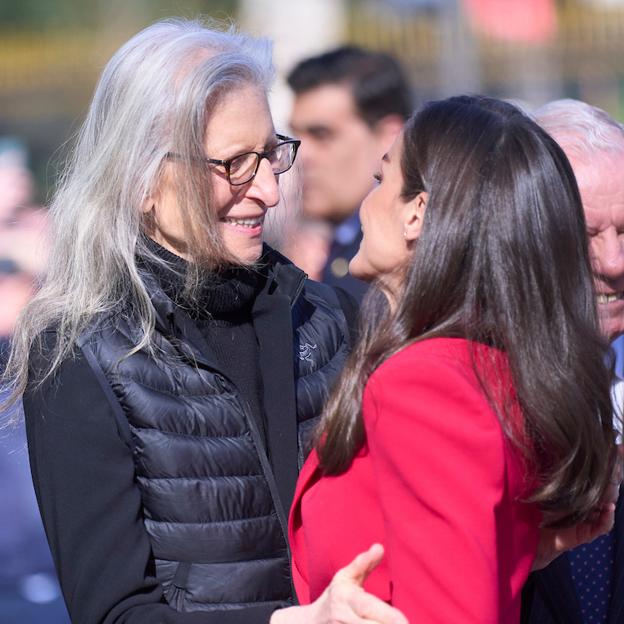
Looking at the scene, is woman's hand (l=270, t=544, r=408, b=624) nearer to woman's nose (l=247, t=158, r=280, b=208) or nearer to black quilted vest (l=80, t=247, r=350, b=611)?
black quilted vest (l=80, t=247, r=350, b=611)

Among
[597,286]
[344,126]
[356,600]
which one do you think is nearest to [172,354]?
[356,600]

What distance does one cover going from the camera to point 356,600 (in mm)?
1592

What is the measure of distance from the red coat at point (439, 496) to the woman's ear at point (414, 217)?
0.66 ft

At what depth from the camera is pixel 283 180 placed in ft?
8.77

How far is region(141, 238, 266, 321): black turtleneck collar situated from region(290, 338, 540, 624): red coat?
622 millimetres

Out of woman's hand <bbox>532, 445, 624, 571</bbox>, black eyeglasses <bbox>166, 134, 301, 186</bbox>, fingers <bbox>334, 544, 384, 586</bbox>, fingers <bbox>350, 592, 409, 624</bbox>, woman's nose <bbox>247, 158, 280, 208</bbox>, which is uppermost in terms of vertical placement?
black eyeglasses <bbox>166, 134, 301, 186</bbox>

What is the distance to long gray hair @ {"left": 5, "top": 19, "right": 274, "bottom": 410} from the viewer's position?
6.95 ft

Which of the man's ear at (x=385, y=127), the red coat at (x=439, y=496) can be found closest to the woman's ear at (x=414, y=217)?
the red coat at (x=439, y=496)

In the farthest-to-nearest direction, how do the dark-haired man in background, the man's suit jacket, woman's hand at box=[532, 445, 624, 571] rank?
the dark-haired man in background < the man's suit jacket < woman's hand at box=[532, 445, 624, 571]

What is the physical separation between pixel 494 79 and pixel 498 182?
17215mm

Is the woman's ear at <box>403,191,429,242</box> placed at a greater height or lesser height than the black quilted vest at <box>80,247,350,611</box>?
greater

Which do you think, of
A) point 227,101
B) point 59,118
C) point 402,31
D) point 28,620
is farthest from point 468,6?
point 227,101

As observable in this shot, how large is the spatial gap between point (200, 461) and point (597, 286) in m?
0.98

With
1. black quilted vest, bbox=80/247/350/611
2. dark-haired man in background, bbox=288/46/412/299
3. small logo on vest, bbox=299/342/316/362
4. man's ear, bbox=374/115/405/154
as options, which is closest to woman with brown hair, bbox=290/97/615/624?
black quilted vest, bbox=80/247/350/611
